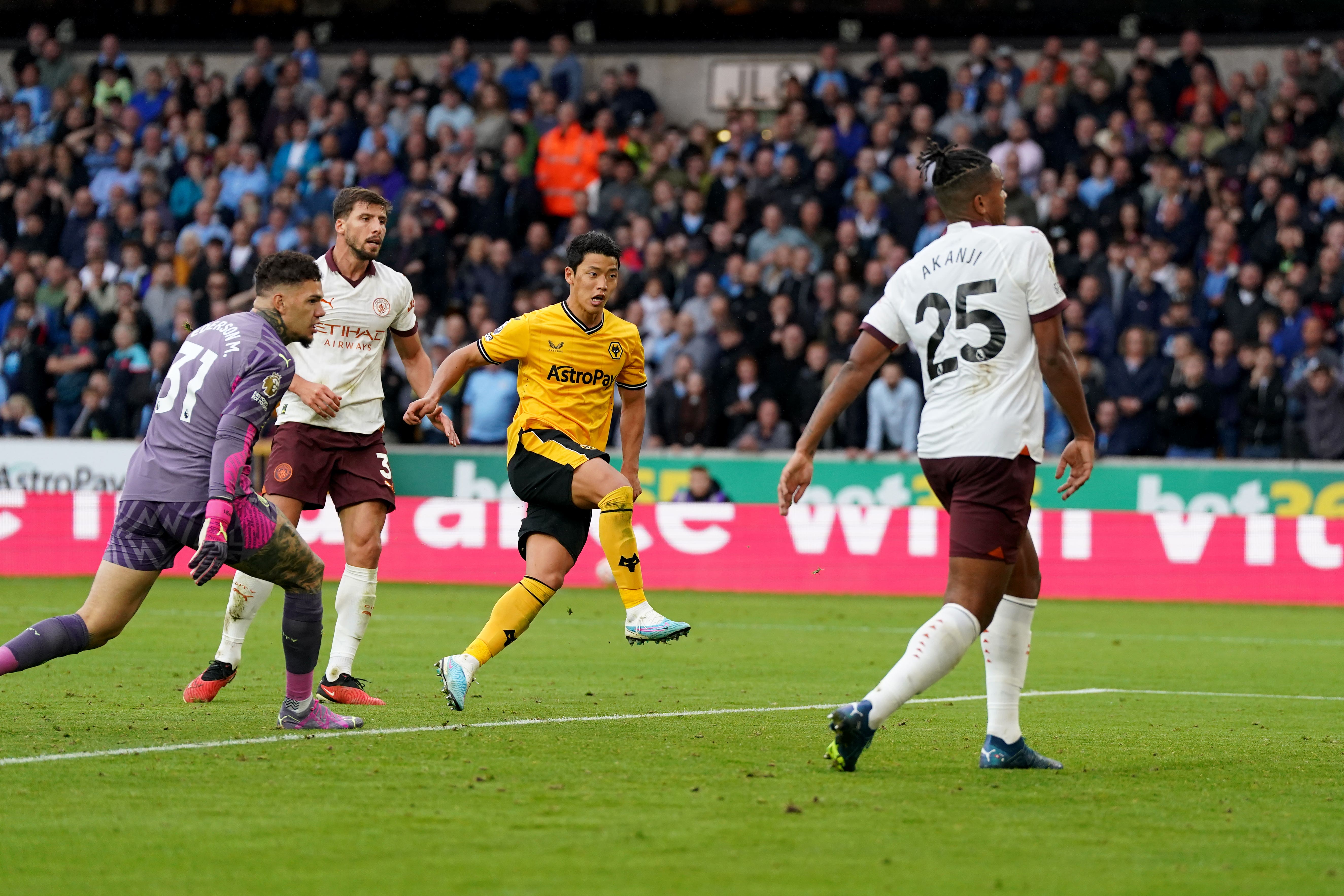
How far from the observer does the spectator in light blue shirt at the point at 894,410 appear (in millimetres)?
19062

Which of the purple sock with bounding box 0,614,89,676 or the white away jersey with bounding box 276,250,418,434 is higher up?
the white away jersey with bounding box 276,250,418,434

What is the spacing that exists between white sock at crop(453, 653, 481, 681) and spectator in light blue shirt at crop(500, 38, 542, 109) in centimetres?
1812

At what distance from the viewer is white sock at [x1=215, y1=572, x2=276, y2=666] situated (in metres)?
8.93

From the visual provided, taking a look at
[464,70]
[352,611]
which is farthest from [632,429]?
[464,70]

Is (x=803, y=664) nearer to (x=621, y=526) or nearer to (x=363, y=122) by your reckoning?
(x=621, y=526)

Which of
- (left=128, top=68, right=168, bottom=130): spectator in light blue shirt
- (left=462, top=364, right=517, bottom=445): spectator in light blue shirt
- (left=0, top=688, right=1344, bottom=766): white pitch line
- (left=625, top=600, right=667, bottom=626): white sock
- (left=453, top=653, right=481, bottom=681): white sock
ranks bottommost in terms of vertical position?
(left=0, top=688, right=1344, bottom=766): white pitch line

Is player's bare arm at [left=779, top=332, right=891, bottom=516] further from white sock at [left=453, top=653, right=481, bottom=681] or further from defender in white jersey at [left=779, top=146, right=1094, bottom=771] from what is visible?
white sock at [left=453, top=653, right=481, bottom=681]

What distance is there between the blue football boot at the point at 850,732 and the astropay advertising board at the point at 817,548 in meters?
10.9

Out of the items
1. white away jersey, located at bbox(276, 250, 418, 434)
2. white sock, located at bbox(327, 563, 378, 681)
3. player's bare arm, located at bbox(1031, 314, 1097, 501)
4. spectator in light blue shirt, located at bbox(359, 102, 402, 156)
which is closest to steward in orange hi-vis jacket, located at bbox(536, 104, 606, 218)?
spectator in light blue shirt, located at bbox(359, 102, 402, 156)

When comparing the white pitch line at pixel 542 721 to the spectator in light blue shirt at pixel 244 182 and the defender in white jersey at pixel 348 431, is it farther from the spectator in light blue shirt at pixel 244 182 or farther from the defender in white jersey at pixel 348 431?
the spectator in light blue shirt at pixel 244 182

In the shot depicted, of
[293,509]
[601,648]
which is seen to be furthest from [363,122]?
[293,509]

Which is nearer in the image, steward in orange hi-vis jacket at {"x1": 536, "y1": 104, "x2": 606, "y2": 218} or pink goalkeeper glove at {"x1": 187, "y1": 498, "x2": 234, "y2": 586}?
pink goalkeeper glove at {"x1": 187, "y1": 498, "x2": 234, "y2": 586}

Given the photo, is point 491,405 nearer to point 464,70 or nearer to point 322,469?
point 464,70

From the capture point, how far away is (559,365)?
8719 millimetres
